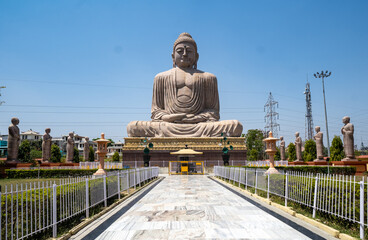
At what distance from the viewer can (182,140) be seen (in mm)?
26422

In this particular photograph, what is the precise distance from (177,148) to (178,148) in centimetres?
8

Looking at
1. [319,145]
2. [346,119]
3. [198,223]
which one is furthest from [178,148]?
[198,223]

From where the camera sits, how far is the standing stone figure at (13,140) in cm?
1948

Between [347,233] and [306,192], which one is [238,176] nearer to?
[306,192]

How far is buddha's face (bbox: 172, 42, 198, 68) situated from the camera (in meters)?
30.0

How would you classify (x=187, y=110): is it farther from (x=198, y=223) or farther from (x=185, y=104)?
(x=198, y=223)

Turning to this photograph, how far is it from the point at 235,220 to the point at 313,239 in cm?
156

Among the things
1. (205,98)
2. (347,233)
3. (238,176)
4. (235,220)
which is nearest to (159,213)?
(235,220)

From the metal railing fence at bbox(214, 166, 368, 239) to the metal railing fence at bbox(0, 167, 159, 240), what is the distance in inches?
174

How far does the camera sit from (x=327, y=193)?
5707 millimetres

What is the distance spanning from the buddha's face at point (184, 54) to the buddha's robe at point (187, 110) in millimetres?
982

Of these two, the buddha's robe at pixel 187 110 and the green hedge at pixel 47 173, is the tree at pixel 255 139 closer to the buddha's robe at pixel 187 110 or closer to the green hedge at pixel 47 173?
the buddha's robe at pixel 187 110

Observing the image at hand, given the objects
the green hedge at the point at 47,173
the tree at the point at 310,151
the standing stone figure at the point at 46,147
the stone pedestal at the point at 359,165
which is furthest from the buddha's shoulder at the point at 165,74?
the stone pedestal at the point at 359,165

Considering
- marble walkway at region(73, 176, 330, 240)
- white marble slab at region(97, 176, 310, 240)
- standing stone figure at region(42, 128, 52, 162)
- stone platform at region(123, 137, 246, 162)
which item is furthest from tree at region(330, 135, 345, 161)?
standing stone figure at region(42, 128, 52, 162)
